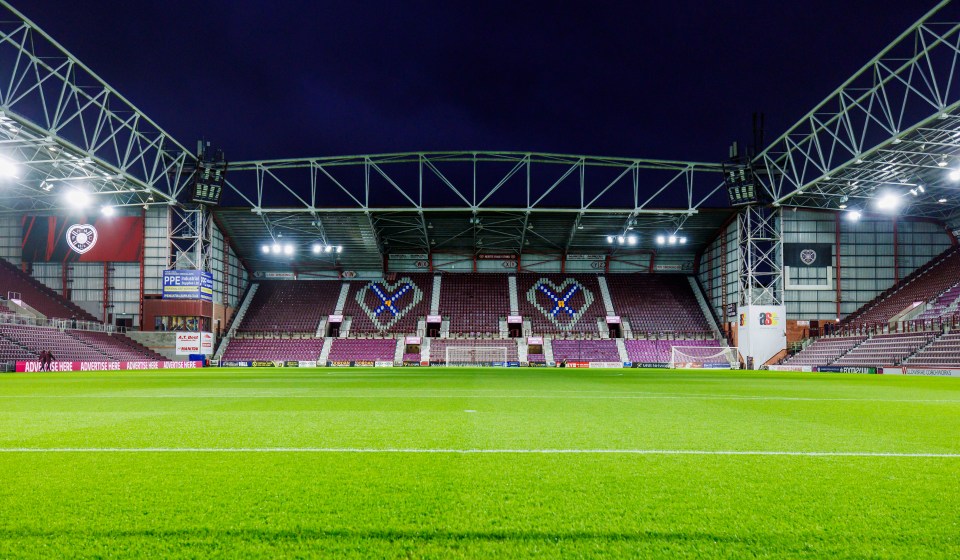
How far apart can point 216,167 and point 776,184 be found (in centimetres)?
4436

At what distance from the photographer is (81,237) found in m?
A: 47.6

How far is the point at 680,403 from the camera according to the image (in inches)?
405

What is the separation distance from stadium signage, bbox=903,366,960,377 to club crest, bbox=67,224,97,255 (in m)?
58.7

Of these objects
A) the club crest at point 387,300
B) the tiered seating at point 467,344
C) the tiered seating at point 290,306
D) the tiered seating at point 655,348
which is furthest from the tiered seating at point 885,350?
the tiered seating at point 290,306

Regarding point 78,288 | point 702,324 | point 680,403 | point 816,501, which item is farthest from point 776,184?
point 78,288

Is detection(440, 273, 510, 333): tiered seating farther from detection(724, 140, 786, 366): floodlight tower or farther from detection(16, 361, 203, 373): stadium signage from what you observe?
detection(16, 361, 203, 373): stadium signage

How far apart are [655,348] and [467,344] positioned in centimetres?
1662

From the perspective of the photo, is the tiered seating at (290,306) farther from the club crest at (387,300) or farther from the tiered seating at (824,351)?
the tiered seating at (824,351)

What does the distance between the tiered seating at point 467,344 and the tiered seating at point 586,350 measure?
369 centimetres

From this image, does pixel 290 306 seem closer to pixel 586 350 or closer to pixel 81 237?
pixel 81 237

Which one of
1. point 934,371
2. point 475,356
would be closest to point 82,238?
point 475,356

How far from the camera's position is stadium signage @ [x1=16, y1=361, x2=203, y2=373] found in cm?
2966

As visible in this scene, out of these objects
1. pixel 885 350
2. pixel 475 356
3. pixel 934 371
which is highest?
pixel 885 350

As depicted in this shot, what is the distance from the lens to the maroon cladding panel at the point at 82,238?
47062 mm
